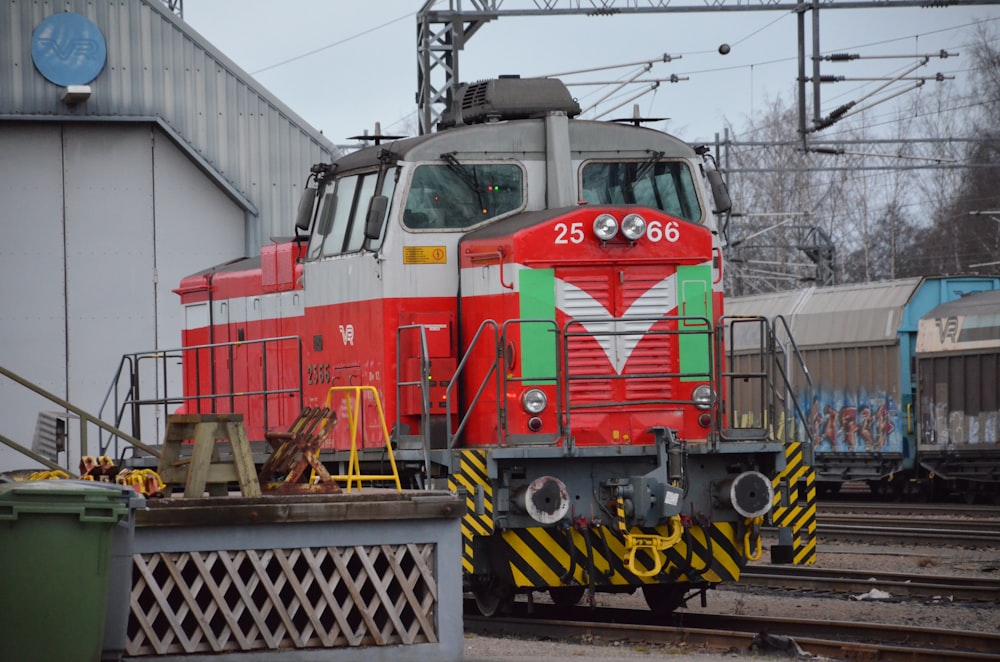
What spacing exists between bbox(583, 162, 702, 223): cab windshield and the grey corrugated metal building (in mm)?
11371

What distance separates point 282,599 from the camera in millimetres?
8695

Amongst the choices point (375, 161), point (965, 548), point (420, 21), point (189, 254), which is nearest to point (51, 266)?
point (189, 254)

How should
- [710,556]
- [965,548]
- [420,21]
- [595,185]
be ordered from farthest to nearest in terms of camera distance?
[420,21]
[965,548]
[595,185]
[710,556]

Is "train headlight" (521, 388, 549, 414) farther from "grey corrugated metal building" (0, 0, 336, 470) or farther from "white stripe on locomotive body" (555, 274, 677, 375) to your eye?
"grey corrugated metal building" (0, 0, 336, 470)

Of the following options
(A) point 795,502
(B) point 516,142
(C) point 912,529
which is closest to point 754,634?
(A) point 795,502

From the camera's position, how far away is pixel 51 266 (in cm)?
2205

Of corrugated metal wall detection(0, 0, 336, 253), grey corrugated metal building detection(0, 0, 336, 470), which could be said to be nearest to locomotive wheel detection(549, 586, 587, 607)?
grey corrugated metal building detection(0, 0, 336, 470)

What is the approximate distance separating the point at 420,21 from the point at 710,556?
1617cm

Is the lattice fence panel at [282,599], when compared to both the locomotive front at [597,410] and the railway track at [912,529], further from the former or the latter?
the railway track at [912,529]

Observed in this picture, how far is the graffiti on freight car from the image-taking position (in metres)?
27.3

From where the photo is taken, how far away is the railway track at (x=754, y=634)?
10.3 meters

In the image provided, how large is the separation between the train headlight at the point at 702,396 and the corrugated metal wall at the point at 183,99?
12.3 m

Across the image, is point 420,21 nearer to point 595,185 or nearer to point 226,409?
point 226,409

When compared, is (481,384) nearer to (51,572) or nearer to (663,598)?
(663,598)
